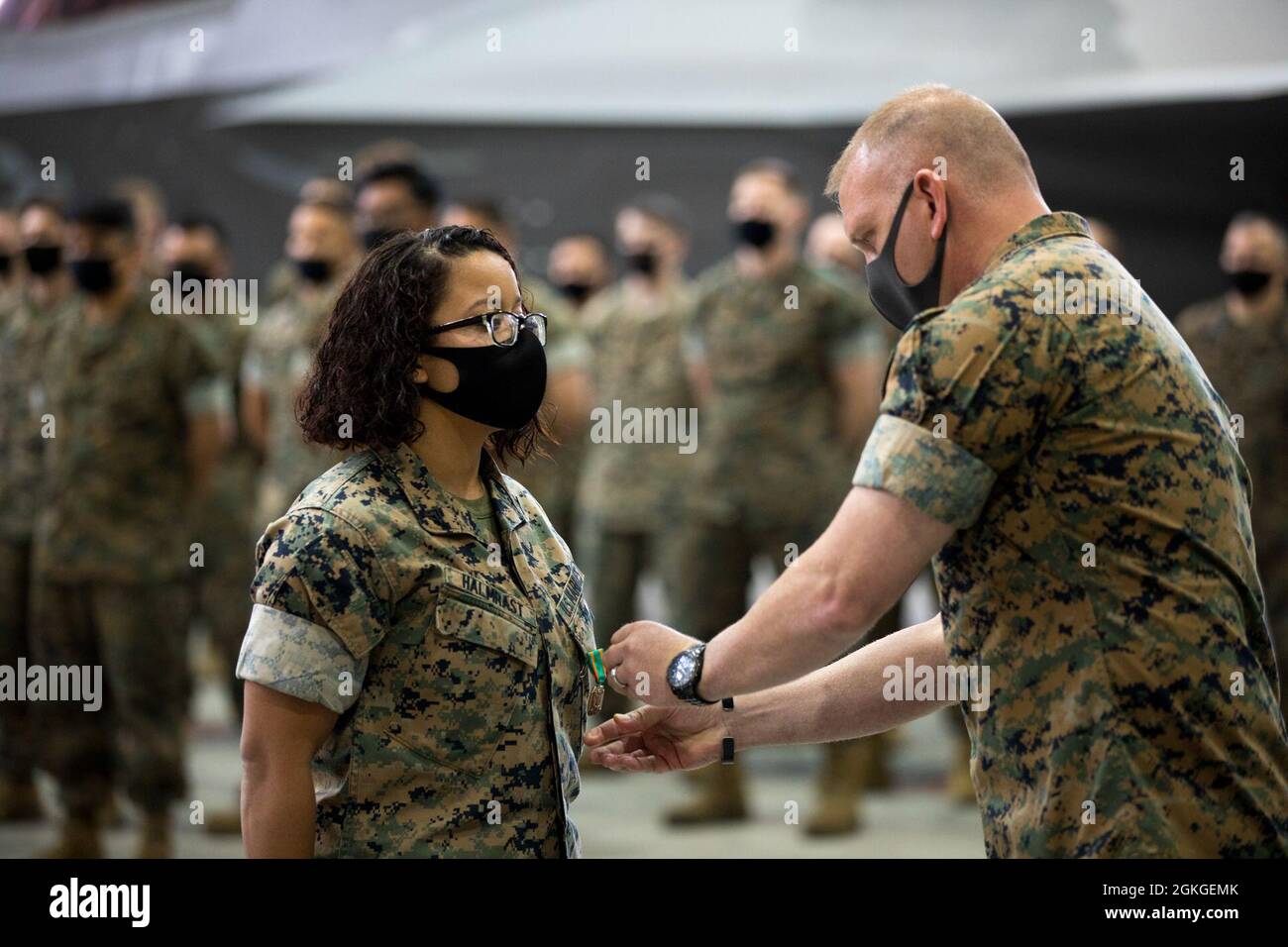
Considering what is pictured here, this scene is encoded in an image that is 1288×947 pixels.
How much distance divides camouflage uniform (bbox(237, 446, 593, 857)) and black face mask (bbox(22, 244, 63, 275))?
353 centimetres

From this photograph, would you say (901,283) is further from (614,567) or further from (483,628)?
(614,567)

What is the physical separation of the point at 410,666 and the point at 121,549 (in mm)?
2893

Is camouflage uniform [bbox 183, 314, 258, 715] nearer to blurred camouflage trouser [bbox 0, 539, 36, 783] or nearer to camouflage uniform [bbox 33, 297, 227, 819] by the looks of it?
blurred camouflage trouser [bbox 0, 539, 36, 783]

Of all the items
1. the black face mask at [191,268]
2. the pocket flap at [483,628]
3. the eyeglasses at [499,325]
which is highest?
the black face mask at [191,268]

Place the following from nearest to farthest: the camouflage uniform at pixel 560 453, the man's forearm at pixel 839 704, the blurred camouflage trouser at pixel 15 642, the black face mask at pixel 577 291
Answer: the man's forearm at pixel 839 704, the blurred camouflage trouser at pixel 15 642, the camouflage uniform at pixel 560 453, the black face mask at pixel 577 291

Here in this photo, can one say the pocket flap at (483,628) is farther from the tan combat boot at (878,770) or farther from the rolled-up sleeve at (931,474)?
→ the tan combat boot at (878,770)

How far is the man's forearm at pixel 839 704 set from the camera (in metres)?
2.21

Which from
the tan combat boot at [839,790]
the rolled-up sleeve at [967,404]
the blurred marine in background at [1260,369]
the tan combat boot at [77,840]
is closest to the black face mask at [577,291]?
the blurred marine in background at [1260,369]

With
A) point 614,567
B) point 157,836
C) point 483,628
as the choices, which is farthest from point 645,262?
point 483,628

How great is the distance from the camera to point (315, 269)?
16.2ft

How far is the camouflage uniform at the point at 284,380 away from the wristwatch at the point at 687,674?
2729mm

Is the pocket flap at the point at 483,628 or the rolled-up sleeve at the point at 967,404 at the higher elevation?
the rolled-up sleeve at the point at 967,404

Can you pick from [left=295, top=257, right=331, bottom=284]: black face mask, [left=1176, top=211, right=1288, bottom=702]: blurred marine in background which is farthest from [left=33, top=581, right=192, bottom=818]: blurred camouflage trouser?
[left=1176, top=211, right=1288, bottom=702]: blurred marine in background
